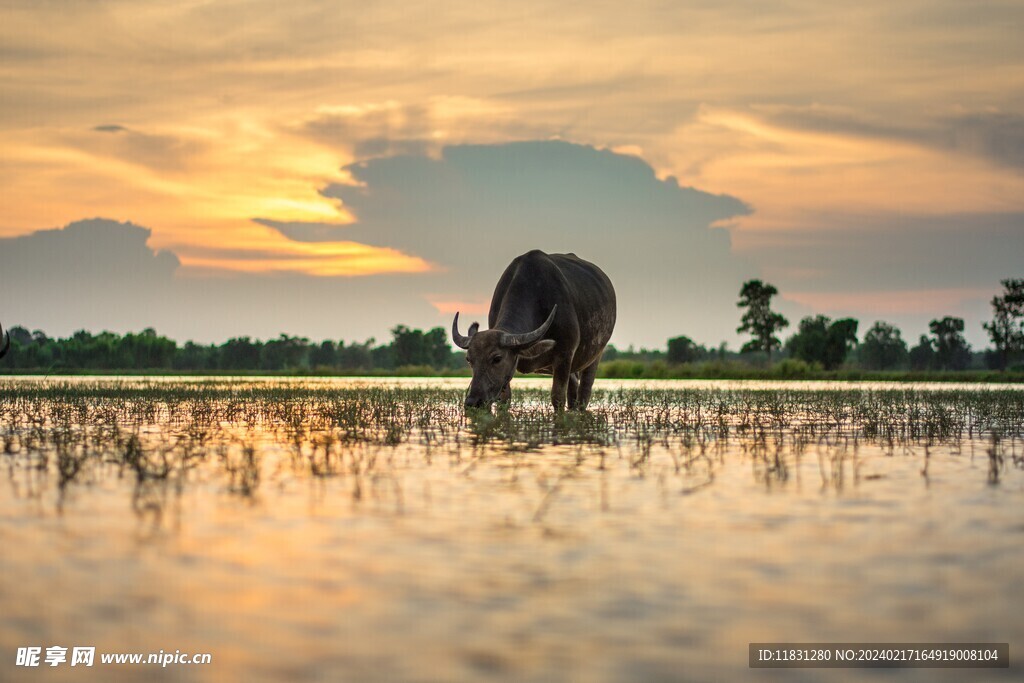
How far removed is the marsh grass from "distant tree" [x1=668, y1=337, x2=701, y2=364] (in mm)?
77783

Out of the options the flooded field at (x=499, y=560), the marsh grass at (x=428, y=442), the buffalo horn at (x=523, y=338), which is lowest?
the flooded field at (x=499, y=560)

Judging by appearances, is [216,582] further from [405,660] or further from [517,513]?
[517,513]

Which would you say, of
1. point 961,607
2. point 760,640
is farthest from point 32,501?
point 961,607

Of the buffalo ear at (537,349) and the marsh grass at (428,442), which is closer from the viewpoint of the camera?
the marsh grass at (428,442)

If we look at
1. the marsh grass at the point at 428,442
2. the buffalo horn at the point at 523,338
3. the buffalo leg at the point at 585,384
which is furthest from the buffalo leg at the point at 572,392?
the buffalo horn at the point at 523,338

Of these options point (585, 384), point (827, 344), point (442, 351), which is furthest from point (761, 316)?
point (585, 384)

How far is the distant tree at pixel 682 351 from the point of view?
92.6 metres

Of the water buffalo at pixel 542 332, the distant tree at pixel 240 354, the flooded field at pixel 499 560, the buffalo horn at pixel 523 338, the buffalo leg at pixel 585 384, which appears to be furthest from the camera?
the distant tree at pixel 240 354

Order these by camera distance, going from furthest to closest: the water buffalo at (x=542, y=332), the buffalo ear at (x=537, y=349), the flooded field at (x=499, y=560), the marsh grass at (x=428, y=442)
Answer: the buffalo ear at (x=537, y=349) → the water buffalo at (x=542, y=332) → the marsh grass at (x=428, y=442) → the flooded field at (x=499, y=560)

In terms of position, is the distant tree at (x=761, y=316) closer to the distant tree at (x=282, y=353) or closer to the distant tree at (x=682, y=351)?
the distant tree at (x=682, y=351)

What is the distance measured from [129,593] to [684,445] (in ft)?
20.5

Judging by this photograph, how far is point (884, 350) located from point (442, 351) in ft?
216

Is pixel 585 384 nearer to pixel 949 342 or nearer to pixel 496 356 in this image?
pixel 496 356

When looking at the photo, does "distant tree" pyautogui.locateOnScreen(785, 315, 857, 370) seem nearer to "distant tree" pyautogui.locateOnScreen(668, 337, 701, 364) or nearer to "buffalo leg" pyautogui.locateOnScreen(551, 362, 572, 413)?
"distant tree" pyautogui.locateOnScreen(668, 337, 701, 364)
